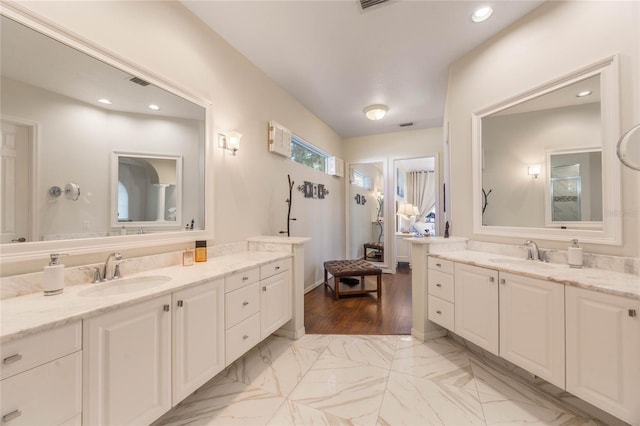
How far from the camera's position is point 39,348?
894mm

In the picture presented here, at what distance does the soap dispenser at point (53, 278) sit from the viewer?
3.96 feet

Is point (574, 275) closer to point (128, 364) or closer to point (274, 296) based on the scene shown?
point (274, 296)

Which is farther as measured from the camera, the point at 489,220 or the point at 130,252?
the point at 489,220

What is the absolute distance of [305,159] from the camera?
4145 millimetres

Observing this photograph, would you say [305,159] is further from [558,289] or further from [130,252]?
[558,289]

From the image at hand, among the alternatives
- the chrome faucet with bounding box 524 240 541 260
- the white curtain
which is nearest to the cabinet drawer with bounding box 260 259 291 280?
the chrome faucet with bounding box 524 240 541 260

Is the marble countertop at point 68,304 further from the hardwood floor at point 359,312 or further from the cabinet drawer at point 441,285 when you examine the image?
the cabinet drawer at point 441,285

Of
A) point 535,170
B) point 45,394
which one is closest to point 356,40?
point 535,170

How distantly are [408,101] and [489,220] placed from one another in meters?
2.28

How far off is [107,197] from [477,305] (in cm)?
278

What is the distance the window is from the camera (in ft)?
12.5

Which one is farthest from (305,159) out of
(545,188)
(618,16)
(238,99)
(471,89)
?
(618,16)

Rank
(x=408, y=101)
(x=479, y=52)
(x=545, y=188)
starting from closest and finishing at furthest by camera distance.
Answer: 1. (x=545, y=188)
2. (x=479, y=52)
3. (x=408, y=101)

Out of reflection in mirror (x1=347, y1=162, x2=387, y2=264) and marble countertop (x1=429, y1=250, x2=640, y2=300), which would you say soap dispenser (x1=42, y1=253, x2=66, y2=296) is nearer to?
marble countertop (x1=429, y1=250, x2=640, y2=300)
